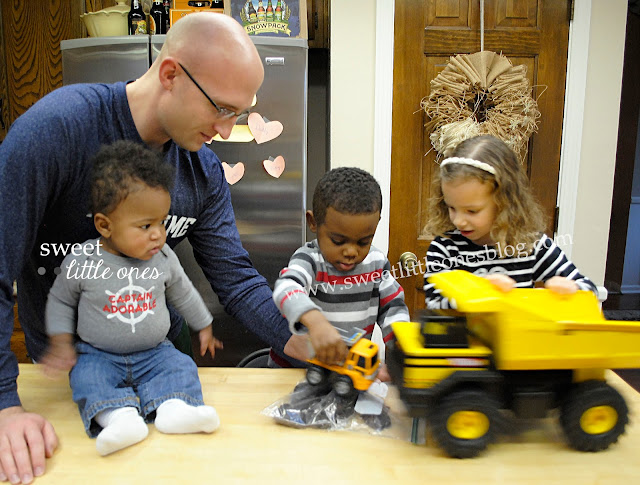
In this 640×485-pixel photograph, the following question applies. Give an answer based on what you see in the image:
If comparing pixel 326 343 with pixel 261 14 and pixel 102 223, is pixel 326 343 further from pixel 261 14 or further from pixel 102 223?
pixel 261 14

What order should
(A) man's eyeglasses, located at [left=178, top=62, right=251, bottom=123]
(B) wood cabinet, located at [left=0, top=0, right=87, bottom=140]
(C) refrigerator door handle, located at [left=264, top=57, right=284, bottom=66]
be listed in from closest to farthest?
(A) man's eyeglasses, located at [left=178, top=62, right=251, bottom=123], (C) refrigerator door handle, located at [left=264, top=57, right=284, bottom=66], (B) wood cabinet, located at [left=0, top=0, right=87, bottom=140]

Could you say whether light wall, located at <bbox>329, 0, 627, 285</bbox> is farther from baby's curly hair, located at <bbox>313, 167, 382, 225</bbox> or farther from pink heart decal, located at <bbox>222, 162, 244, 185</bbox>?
baby's curly hair, located at <bbox>313, 167, 382, 225</bbox>

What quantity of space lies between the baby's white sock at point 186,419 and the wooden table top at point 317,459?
0.01 metres

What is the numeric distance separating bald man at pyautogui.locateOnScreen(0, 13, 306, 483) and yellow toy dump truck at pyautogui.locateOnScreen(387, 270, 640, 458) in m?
0.35

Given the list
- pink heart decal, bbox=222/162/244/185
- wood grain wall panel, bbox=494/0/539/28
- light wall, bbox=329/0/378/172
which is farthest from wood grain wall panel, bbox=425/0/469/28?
pink heart decal, bbox=222/162/244/185

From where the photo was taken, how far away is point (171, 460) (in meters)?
0.74

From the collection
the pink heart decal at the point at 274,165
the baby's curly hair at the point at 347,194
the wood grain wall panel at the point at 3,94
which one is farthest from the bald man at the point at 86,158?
the wood grain wall panel at the point at 3,94

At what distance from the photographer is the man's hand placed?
2.31 feet

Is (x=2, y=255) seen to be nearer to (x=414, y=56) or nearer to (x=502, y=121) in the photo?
(x=502, y=121)

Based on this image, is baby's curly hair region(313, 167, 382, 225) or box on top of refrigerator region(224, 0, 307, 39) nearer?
baby's curly hair region(313, 167, 382, 225)

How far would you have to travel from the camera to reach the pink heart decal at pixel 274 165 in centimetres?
211

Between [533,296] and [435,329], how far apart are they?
0.15 meters

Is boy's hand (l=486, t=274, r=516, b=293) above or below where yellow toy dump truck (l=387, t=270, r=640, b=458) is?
above

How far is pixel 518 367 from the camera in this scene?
0.70 meters
